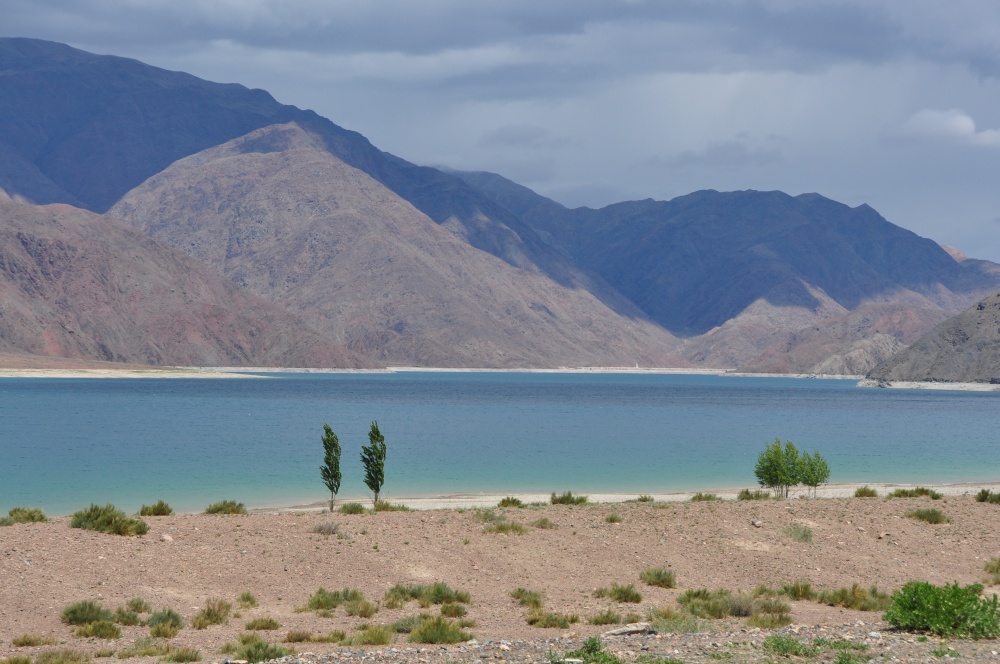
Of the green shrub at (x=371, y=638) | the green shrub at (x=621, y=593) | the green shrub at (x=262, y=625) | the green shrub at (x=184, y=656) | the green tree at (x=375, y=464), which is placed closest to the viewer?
the green shrub at (x=184, y=656)

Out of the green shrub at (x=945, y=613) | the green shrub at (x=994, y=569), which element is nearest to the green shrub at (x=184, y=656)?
the green shrub at (x=945, y=613)

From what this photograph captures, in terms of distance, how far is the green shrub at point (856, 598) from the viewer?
20.7 m

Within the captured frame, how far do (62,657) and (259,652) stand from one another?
114 inches

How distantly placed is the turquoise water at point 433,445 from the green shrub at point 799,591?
25686 mm

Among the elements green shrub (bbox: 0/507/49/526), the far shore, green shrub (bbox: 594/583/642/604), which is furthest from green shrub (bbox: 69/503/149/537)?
the far shore

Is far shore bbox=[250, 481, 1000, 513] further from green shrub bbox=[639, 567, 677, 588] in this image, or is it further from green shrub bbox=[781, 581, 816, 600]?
green shrub bbox=[781, 581, 816, 600]

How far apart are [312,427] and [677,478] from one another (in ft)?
139

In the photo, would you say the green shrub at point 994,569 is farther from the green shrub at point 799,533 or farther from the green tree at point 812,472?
the green tree at point 812,472

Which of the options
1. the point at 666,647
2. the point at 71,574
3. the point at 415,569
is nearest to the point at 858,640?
the point at 666,647

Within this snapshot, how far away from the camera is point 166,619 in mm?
18422

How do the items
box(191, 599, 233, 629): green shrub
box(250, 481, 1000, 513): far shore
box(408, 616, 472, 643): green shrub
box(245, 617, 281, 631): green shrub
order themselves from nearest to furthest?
box(408, 616, 472, 643): green shrub < box(245, 617, 281, 631): green shrub < box(191, 599, 233, 629): green shrub < box(250, 481, 1000, 513): far shore

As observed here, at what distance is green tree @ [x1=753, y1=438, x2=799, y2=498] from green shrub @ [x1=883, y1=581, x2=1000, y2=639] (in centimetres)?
2505

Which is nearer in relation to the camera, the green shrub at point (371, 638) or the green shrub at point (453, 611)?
the green shrub at point (371, 638)

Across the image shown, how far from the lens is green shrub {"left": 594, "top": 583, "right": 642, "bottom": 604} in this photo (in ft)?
69.9
